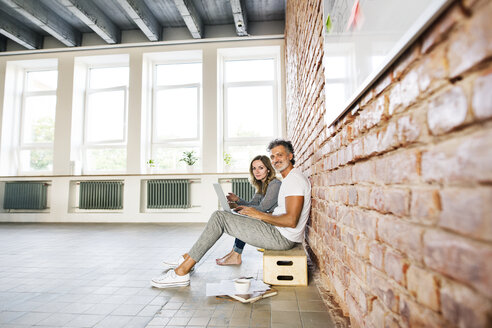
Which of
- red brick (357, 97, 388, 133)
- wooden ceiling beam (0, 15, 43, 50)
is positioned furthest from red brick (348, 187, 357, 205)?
wooden ceiling beam (0, 15, 43, 50)

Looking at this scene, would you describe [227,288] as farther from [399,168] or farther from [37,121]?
[37,121]

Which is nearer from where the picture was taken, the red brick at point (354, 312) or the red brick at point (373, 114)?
the red brick at point (373, 114)

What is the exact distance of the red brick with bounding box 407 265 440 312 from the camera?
560 millimetres

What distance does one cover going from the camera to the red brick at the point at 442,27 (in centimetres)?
46

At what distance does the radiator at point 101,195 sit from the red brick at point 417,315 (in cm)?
587

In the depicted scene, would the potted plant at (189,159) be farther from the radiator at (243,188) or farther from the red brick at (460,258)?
the red brick at (460,258)

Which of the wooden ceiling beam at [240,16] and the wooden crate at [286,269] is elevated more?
the wooden ceiling beam at [240,16]

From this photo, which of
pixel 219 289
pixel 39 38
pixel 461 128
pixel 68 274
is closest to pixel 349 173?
pixel 461 128

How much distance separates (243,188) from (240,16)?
3147 mm

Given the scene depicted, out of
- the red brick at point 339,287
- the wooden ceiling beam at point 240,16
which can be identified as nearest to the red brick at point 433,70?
the red brick at point 339,287

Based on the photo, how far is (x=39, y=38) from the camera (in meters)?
6.14

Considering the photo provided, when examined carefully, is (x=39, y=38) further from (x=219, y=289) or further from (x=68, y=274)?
(x=219, y=289)

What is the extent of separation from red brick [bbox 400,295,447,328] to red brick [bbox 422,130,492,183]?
0.92 feet

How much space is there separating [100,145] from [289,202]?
18.6 ft
